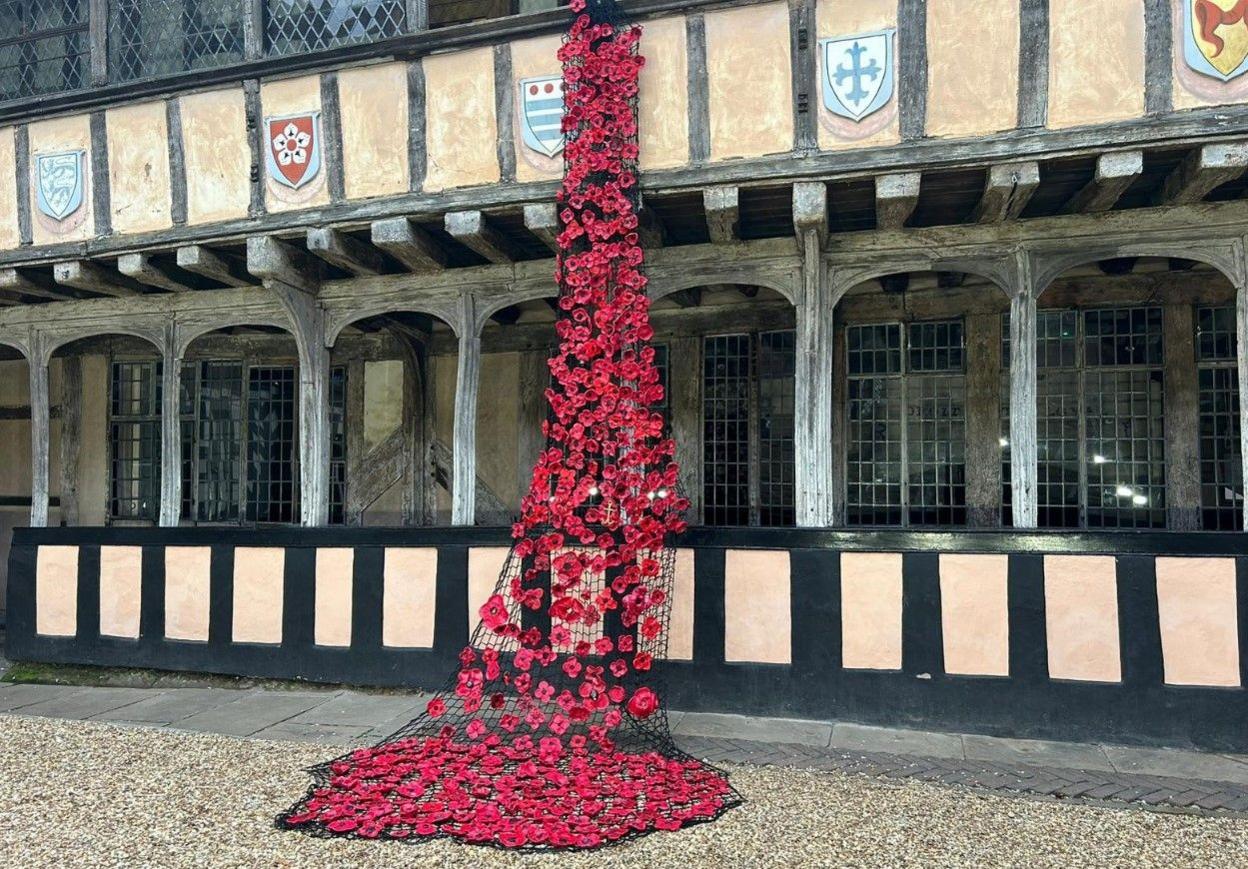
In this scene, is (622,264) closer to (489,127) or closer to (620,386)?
(620,386)

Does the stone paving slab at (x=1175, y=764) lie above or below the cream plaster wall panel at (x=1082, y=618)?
below

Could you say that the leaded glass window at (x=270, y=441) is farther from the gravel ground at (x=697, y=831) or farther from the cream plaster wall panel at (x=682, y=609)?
the cream plaster wall panel at (x=682, y=609)

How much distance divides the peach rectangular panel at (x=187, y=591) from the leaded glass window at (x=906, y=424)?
5.40 m

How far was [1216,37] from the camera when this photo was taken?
4.77 metres

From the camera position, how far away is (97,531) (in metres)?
7.23

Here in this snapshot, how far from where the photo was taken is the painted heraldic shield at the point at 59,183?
22.6 ft

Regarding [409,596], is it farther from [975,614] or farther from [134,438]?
[134,438]

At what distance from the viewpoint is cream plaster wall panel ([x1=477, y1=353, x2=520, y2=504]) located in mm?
8094

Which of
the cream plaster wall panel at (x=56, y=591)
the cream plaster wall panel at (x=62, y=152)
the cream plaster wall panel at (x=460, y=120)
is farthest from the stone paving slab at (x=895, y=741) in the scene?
the cream plaster wall panel at (x=62, y=152)

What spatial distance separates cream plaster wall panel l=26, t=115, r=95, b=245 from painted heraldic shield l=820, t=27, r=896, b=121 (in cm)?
582

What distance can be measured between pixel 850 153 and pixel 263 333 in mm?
6333

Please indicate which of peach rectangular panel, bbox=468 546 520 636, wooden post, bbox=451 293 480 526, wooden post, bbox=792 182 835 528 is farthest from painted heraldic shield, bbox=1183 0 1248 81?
peach rectangular panel, bbox=468 546 520 636

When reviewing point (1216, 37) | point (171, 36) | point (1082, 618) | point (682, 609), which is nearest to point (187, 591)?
point (682, 609)

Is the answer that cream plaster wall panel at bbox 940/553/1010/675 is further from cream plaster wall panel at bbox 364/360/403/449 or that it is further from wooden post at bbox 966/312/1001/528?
cream plaster wall panel at bbox 364/360/403/449
